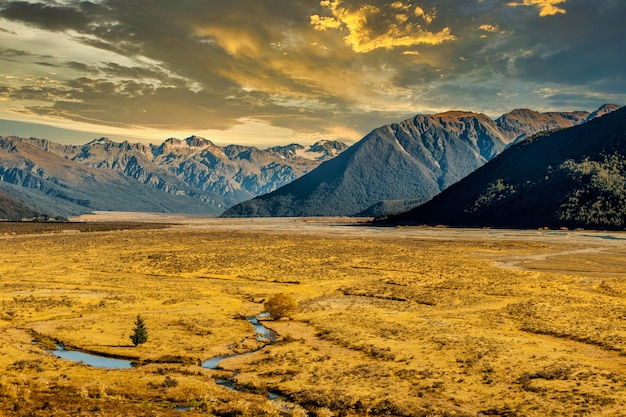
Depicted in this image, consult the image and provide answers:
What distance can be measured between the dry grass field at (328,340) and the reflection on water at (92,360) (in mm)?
863

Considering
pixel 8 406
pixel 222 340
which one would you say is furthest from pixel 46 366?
pixel 222 340

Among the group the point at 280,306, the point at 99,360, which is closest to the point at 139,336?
the point at 99,360

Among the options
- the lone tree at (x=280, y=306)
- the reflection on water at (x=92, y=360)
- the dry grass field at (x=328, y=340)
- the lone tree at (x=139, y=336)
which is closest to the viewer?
the dry grass field at (x=328, y=340)

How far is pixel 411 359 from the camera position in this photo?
29531 millimetres

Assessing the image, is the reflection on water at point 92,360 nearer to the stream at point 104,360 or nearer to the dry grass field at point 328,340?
the stream at point 104,360

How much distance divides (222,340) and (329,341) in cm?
731

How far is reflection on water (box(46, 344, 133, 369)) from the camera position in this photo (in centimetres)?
2874

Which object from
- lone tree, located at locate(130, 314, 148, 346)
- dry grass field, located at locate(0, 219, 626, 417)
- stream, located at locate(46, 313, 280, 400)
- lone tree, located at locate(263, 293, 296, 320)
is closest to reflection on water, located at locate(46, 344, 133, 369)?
stream, located at locate(46, 313, 280, 400)

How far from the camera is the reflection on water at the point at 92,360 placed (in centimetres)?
2874

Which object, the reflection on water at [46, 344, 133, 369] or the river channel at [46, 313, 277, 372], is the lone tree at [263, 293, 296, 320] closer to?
the river channel at [46, 313, 277, 372]

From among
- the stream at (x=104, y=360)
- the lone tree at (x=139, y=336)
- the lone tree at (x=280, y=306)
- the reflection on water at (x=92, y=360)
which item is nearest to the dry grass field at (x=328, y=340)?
the lone tree at (x=139, y=336)

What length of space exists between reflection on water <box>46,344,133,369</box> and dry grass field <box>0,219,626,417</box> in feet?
2.83

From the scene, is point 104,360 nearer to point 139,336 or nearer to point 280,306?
point 139,336

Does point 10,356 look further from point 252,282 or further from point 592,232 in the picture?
point 592,232
